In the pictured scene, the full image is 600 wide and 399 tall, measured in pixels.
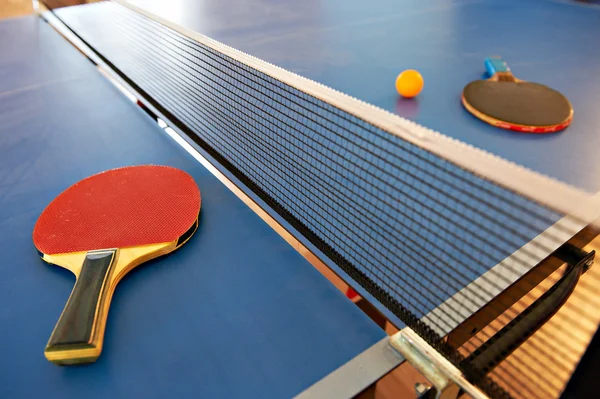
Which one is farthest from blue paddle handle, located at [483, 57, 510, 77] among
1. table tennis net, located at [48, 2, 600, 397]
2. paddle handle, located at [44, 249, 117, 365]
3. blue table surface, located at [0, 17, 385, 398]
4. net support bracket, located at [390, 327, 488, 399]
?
paddle handle, located at [44, 249, 117, 365]

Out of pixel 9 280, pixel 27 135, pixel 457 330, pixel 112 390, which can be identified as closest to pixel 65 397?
pixel 112 390

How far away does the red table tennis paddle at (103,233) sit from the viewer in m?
0.82

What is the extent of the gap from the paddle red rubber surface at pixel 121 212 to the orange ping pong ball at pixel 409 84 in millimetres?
1066

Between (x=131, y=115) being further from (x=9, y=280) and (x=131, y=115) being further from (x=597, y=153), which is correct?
(x=597, y=153)

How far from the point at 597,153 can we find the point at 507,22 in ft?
4.88

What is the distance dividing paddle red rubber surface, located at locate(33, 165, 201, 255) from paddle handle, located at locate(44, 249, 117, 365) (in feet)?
Answer: 0.34

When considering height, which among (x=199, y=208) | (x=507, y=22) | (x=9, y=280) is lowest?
(x=9, y=280)

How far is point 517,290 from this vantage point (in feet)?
3.18

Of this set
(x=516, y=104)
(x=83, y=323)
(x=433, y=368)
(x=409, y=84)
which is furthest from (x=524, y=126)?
(x=83, y=323)

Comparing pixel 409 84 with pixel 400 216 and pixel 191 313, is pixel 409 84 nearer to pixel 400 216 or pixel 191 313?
pixel 400 216

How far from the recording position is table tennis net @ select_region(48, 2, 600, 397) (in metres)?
0.87

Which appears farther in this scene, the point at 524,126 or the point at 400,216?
the point at 524,126

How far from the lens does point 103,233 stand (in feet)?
3.36

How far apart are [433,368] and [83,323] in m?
0.65
